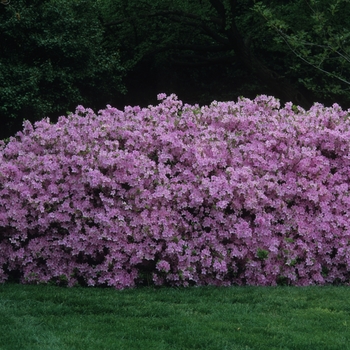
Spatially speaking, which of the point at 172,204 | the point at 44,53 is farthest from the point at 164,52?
the point at 172,204

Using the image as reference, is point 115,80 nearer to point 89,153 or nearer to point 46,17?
point 46,17

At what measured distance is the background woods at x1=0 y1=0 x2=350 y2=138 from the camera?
13539 millimetres

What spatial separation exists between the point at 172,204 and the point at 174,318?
6.46ft

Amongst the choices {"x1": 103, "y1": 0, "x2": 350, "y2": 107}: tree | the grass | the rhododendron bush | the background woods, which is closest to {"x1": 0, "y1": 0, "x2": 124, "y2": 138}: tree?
the background woods

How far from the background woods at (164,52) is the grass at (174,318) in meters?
Answer: 7.04

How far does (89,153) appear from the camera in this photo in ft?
23.4

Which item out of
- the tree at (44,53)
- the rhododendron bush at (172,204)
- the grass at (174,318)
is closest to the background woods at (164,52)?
the tree at (44,53)

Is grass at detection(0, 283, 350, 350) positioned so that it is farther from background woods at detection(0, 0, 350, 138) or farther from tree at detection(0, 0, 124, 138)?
tree at detection(0, 0, 124, 138)

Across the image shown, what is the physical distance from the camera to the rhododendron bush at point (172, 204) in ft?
22.4

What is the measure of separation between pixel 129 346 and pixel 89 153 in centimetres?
297

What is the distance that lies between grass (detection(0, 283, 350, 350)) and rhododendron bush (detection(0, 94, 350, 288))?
1.33 feet

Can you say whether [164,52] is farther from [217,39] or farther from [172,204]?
[172,204]

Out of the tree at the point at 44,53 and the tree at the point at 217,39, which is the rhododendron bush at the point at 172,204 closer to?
the tree at the point at 44,53

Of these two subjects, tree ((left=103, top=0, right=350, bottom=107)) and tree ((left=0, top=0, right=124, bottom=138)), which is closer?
tree ((left=0, top=0, right=124, bottom=138))
